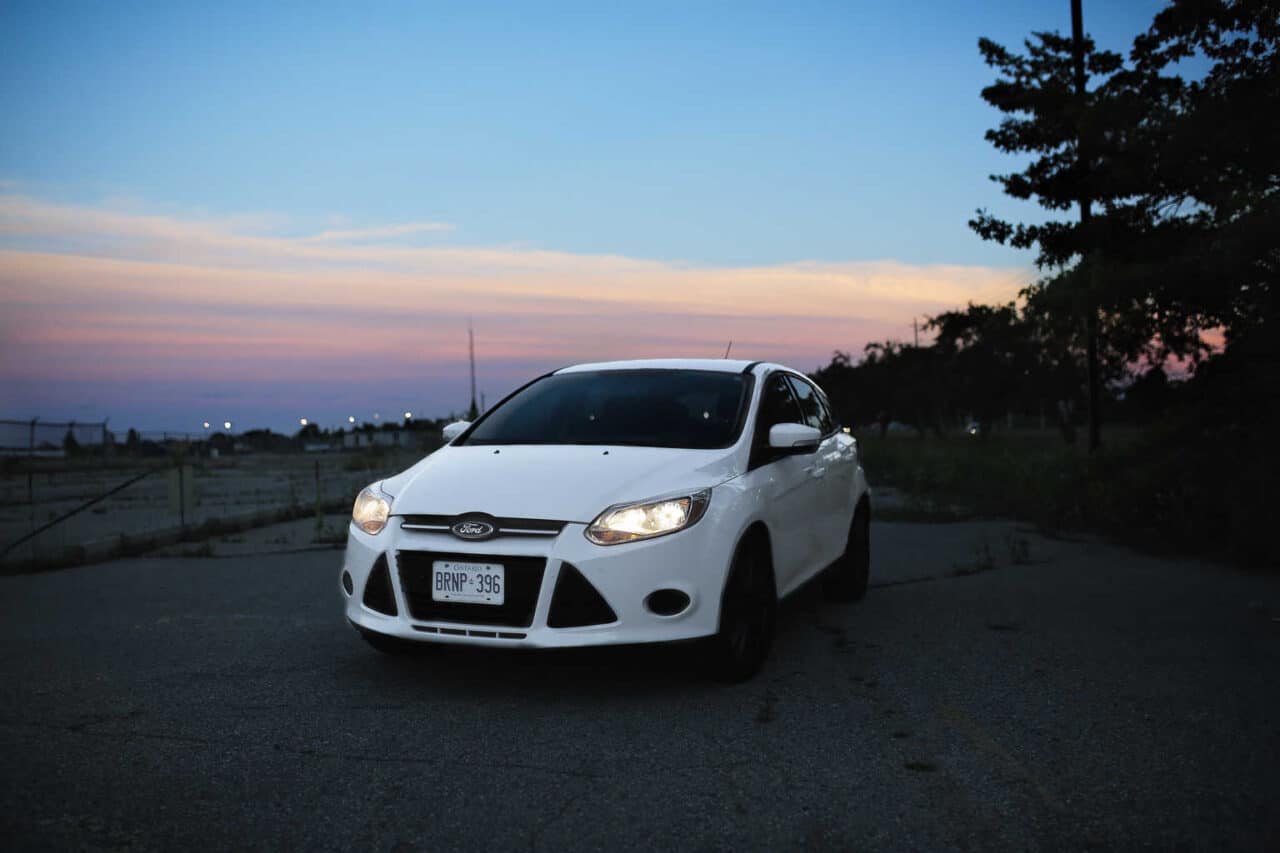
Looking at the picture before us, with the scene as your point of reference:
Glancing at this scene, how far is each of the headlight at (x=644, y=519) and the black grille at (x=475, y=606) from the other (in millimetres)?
312

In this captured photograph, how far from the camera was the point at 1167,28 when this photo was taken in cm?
1309

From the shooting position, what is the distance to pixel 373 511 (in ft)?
17.8

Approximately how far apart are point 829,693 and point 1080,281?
29.0 ft

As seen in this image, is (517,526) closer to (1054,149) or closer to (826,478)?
(826,478)

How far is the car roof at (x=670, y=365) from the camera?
22.2ft

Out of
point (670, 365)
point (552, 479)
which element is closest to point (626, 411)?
point (670, 365)

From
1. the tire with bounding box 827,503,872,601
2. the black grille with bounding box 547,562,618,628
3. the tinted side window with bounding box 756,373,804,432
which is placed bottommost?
the tire with bounding box 827,503,872,601

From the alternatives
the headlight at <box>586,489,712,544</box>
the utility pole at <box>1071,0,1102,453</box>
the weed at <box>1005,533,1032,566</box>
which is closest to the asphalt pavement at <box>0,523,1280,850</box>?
the headlight at <box>586,489,712,544</box>

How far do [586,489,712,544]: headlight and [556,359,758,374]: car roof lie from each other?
1.76 m

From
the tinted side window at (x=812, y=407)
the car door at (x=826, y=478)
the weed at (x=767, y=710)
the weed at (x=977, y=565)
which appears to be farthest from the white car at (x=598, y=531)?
the weed at (x=977, y=565)

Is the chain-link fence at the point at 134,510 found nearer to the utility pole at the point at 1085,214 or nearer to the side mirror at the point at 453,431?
the side mirror at the point at 453,431

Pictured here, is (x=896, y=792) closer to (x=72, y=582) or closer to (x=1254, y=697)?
(x=1254, y=697)

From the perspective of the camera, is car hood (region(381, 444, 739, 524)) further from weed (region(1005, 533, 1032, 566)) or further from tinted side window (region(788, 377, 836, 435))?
weed (region(1005, 533, 1032, 566))

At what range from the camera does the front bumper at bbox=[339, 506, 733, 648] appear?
4.85 meters
